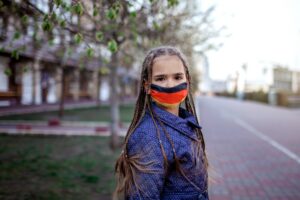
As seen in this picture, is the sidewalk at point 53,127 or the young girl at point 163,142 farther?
the sidewalk at point 53,127

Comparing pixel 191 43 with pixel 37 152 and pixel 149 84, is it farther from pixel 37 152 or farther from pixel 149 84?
pixel 149 84

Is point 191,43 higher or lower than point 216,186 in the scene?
higher

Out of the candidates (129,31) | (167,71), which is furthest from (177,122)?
(129,31)

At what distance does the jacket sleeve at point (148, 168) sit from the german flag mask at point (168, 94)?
0.29 metres

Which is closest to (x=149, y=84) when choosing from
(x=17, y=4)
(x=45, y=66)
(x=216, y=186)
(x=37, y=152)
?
(x=17, y=4)

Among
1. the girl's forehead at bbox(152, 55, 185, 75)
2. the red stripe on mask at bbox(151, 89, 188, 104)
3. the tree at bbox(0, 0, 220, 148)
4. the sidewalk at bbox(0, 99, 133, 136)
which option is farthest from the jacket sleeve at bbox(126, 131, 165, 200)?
the sidewalk at bbox(0, 99, 133, 136)

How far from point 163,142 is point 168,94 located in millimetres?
345

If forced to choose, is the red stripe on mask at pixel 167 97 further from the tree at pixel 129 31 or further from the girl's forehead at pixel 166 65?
the tree at pixel 129 31

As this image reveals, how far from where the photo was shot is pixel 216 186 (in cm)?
612

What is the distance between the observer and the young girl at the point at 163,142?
6.15ft

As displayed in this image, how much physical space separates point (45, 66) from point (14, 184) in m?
11.2

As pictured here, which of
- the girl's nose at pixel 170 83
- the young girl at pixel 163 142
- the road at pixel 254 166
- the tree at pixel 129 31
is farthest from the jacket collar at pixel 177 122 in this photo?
the tree at pixel 129 31

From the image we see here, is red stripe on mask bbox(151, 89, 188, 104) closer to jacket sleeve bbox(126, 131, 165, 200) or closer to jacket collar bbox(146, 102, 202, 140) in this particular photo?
jacket collar bbox(146, 102, 202, 140)

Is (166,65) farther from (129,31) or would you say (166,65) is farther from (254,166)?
(254,166)
